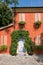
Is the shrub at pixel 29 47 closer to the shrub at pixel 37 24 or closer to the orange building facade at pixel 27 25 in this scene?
the orange building facade at pixel 27 25

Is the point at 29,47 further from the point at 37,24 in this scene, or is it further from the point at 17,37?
the point at 37,24

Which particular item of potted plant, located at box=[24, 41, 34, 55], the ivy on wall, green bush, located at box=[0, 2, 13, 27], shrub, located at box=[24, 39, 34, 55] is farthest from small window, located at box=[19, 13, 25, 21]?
green bush, located at box=[0, 2, 13, 27]

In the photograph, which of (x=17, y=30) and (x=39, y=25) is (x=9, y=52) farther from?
(x=39, y=25)

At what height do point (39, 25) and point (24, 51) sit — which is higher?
point (39, 25)

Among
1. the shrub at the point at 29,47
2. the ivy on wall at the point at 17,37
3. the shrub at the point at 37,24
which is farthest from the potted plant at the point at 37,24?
the shrub at the point at 29,47

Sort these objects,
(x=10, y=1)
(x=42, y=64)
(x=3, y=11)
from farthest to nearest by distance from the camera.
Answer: (x=3, y=11), (x=10, y=1), (x=42, y=64)

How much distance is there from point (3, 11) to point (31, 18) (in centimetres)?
486

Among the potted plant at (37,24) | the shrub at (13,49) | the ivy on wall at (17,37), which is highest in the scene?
the potted plant at (37,24)

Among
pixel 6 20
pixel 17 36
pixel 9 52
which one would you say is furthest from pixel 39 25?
pixel 6 20

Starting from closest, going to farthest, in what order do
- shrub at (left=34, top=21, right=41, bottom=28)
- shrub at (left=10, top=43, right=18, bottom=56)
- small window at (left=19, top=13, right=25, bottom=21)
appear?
shrub at (left=10, top=43, right=18, bottom=56) → shrub at (left=34, top=21, right=41, bottom=28) → small window at (left=19, top=13, right=25, bottom=21)

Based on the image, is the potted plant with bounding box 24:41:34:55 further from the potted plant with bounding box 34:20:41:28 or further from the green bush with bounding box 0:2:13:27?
the green bush with bounding box 0:2:13:27

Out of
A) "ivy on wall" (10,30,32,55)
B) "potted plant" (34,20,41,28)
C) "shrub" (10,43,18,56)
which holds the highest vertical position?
"potted plant" (34,20,41,28)

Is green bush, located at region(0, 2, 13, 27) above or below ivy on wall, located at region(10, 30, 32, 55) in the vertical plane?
above

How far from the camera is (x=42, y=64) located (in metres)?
16.3
